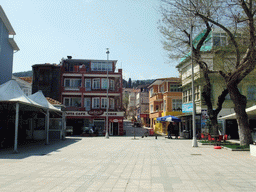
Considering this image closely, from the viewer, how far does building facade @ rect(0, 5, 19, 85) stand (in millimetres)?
22047

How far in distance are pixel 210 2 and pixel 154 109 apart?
1360 inches

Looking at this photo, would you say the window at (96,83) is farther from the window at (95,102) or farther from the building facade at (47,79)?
the building facade at (47,79)

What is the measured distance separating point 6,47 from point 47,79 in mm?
16435

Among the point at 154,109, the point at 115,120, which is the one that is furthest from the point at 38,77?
the point at 154,109

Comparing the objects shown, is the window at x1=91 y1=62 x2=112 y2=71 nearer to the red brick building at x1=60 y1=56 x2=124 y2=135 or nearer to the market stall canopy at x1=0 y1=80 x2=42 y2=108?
the red brick building at x1=60 y1=56 x2=124 y2=135

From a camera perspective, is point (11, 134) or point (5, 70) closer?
point (11, 134)

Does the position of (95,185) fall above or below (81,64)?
below

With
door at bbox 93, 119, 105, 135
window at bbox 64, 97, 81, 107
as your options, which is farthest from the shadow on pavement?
window at bbox 64, 97, 81, 107

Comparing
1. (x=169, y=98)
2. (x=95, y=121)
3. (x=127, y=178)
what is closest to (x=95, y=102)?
(x=95, y=121)

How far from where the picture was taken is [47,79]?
39.9 metres

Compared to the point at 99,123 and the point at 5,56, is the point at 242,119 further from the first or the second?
the point at 99,123

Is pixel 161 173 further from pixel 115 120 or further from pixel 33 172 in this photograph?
pixel 115 120

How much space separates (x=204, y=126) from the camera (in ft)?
→ 96.0

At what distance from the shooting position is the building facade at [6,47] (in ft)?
72.3
